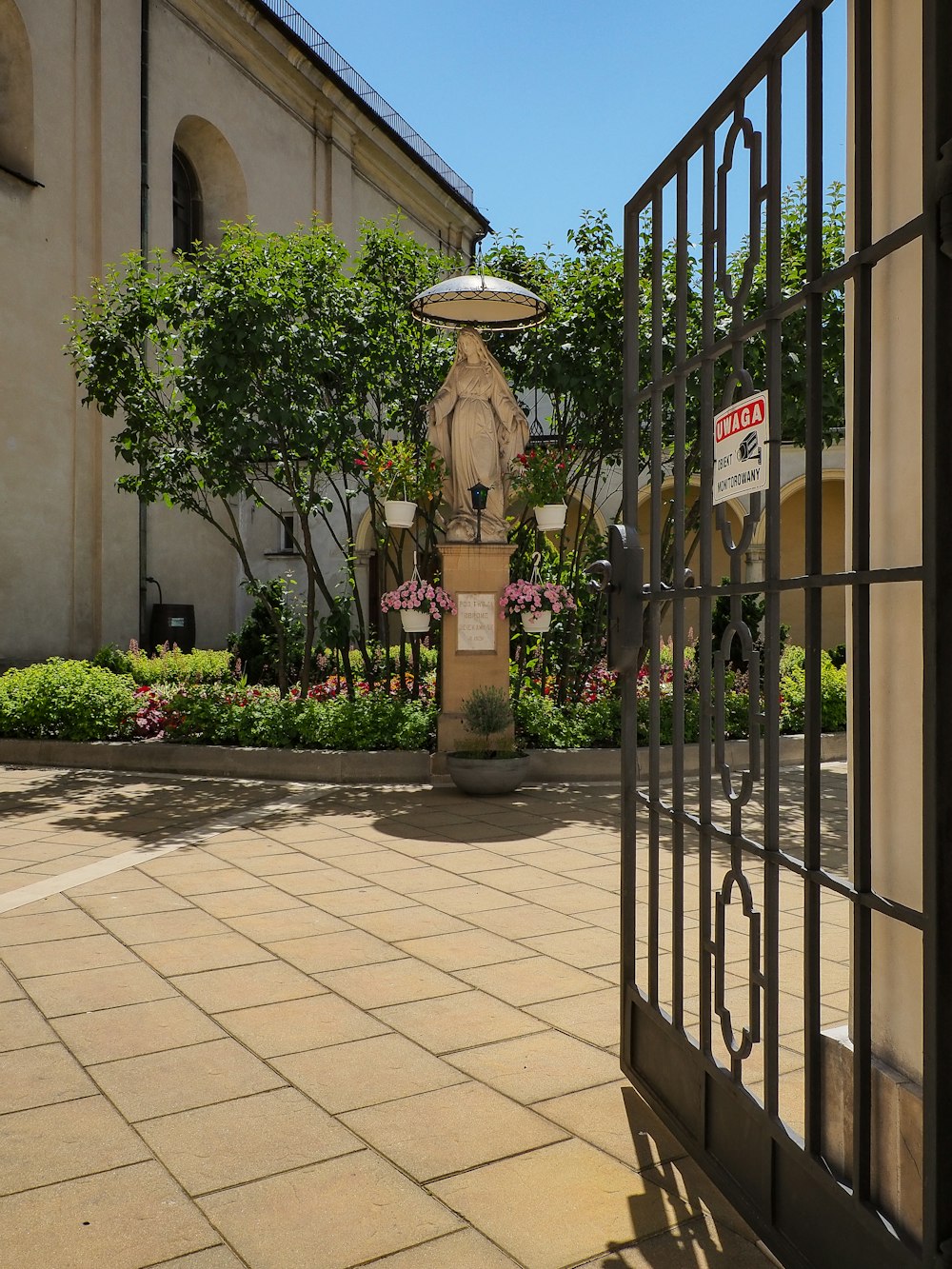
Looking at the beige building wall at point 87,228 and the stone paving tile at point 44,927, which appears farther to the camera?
the beige building wall at point 87,228

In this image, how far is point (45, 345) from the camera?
14383 mm

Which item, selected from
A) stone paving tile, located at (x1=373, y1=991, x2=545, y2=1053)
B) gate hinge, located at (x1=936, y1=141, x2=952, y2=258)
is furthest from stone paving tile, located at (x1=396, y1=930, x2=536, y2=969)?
gate hinge, located at (x1=936, y1=141, x2=952, y2=258)

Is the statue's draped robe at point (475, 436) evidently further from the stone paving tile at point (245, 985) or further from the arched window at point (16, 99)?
the arched window at point (16, 99)

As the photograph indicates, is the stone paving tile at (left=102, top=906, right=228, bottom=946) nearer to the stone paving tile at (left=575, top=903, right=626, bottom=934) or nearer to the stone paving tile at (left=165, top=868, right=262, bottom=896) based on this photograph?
the stone paving tile at (left=165, top=868, right=262, bottom=896)

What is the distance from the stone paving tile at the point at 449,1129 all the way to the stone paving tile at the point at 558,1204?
65 mm

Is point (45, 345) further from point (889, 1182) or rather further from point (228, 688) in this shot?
point (889, 1182)

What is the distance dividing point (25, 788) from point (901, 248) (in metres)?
8.16

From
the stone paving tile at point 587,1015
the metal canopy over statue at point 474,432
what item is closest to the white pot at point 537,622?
the metal canopy over statue at point 474,432

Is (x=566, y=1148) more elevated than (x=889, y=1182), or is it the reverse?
(x=889, y=1182)

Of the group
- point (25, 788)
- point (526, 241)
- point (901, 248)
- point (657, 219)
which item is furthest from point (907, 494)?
point (526, 241)

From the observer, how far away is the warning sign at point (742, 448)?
2.43 m

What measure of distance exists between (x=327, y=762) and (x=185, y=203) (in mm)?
12056

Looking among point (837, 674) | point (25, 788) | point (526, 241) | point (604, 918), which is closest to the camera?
point (604, 918)

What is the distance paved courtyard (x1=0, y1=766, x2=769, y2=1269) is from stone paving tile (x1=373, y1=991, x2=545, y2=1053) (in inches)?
0.4
